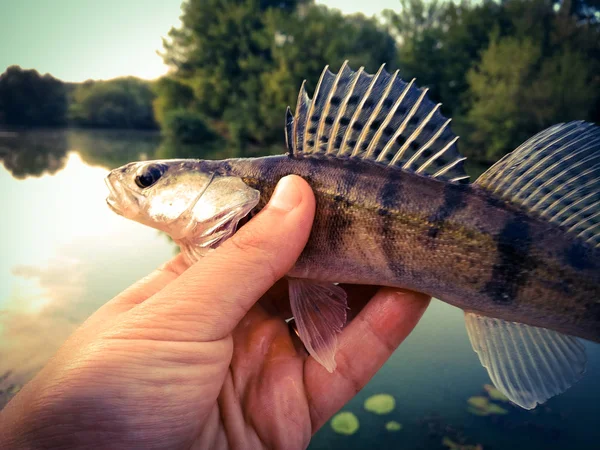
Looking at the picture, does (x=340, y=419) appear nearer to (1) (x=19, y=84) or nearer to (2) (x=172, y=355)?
(2) (x=172, y=355)

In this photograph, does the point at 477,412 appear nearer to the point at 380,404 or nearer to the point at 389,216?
the point at 380,404

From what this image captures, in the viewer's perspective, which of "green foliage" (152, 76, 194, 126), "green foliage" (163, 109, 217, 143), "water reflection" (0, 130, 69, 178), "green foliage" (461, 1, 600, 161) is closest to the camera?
"water reflection" (0, 130, 69, 178)

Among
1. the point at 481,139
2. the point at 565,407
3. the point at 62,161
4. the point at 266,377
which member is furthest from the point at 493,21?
the point at 266,377

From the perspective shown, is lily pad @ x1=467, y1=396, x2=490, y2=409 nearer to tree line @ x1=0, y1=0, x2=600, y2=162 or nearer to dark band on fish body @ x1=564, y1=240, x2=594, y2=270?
dark band on fish body @ x1=564, y1=240, x2=594, y2=270

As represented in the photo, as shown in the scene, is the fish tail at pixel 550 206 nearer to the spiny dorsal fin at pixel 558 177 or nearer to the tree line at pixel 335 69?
the spiny dorsal fin at pixel 558 177

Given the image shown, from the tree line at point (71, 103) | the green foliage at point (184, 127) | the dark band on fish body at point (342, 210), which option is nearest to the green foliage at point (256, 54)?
the green foliage at point (184, 127)

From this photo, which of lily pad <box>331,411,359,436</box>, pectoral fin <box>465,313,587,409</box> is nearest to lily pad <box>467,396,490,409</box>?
lily pad <box>331,411,359,436</box>

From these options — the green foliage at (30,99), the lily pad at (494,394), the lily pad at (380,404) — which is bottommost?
the lily pad at (494,394)
